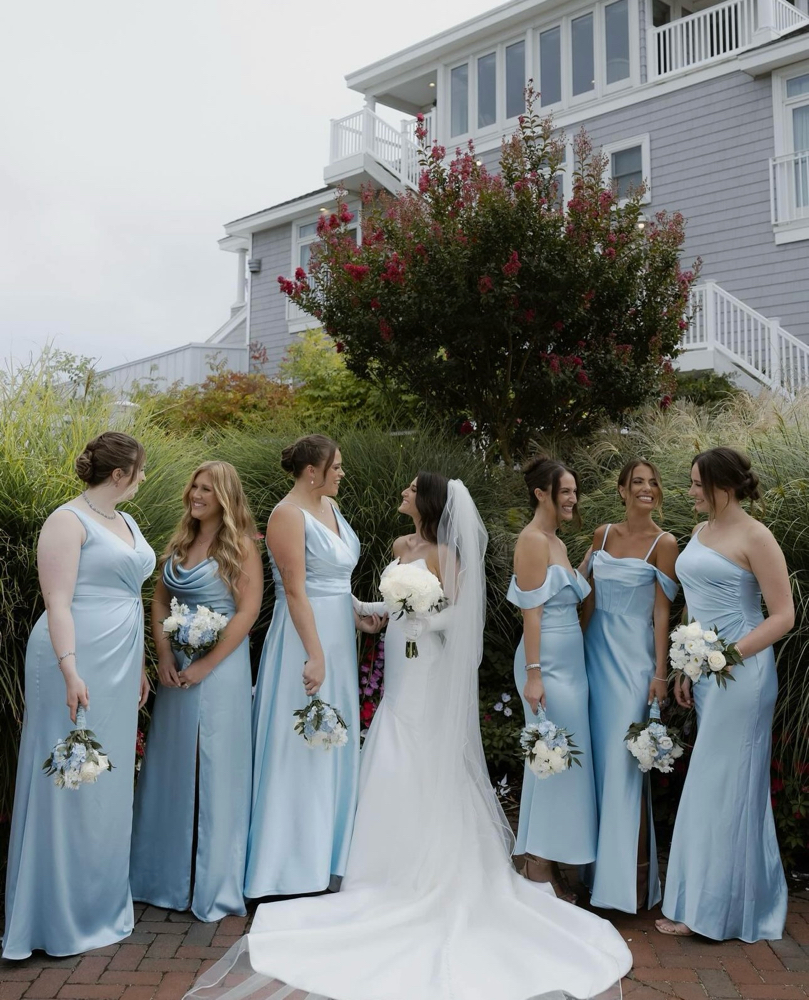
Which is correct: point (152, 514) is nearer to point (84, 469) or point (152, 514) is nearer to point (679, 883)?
point (84, 469)

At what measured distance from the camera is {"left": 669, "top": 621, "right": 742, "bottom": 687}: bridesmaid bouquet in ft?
13.0

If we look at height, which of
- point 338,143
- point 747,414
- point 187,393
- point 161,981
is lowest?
point 161,981

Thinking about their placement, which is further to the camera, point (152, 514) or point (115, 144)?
point (115, 144)

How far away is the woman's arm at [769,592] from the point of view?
399 cm

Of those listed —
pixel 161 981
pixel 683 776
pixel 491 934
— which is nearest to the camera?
pixel 161 981

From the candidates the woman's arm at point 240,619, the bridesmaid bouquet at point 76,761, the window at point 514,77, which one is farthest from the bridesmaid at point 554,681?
the window at point 514,77

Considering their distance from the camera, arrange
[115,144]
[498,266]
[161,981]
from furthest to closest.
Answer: [115,144]
[498,266]
[161,981]

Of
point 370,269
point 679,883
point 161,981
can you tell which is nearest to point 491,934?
point 679,883

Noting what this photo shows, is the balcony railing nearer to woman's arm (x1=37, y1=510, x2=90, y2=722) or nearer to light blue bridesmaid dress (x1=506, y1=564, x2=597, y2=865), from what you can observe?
light blue bridesmaid dress (x1=506, y1=564, x2=597, y2=865)

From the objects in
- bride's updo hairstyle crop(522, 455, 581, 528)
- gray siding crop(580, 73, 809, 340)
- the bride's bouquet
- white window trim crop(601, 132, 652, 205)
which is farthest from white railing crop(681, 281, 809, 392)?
the bride's bouquet

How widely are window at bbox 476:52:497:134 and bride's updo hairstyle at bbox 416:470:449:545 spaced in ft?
48.9

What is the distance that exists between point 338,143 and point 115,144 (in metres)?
6.28

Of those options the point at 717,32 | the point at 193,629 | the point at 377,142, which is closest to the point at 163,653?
the point at 193,629

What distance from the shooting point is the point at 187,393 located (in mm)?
12516
